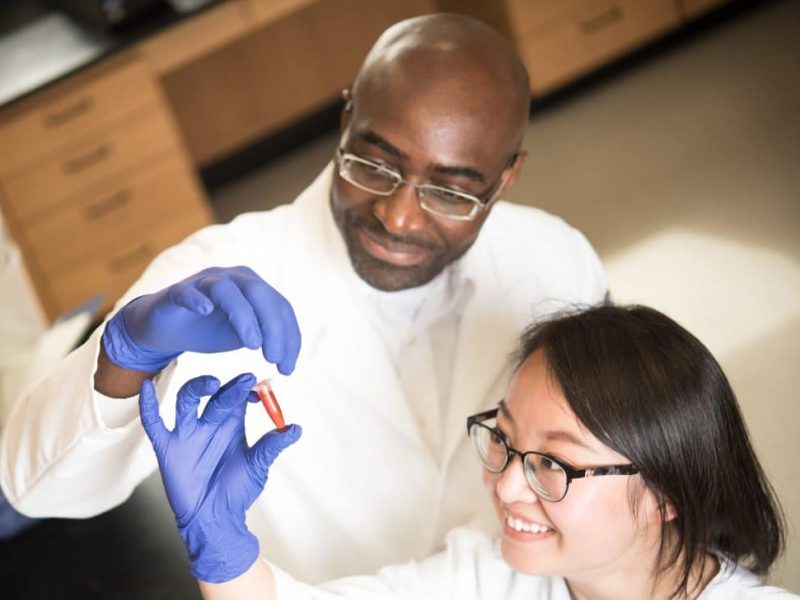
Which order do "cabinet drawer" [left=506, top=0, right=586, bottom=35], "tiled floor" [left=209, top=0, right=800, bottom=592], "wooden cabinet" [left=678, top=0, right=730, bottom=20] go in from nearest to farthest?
"tiled floor" [left=209, top=0, right=800, bottom=592]
"cabinet drawer" [left=506, top=0, right=586, bottom=35]
"wooden cabinet" [left=678, top=0, right=730, bottom=20]

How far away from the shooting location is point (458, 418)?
1606 millimetres

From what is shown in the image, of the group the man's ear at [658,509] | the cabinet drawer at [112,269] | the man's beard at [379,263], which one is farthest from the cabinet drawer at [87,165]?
the man's ear at [658,509]

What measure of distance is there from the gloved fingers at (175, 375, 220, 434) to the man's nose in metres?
0.48

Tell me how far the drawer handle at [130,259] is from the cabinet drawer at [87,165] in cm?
25

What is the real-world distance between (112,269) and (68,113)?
1.73ft

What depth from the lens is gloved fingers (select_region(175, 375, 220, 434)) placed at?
44.3 inches

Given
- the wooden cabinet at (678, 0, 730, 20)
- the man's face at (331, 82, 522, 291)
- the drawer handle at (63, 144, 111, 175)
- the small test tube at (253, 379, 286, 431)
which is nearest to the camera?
the small test tube at (253, 379, 286, 431)

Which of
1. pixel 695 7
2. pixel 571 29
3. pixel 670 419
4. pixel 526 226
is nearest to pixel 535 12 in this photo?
pixel 571 29

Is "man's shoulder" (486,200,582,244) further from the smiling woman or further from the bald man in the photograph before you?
the smiling woman

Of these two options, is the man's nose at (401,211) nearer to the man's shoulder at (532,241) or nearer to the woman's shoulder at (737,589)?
the man's shoulder at (532,241)

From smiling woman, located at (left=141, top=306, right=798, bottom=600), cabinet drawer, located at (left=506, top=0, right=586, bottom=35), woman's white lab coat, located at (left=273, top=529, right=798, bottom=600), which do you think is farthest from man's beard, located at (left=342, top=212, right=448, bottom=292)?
cabinet drawer, located at (left=506, top=0, right=586, bottom=35)

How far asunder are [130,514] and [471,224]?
636 millimetres

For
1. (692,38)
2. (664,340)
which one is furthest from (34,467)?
(692,38)

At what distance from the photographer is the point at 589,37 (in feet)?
13.0
